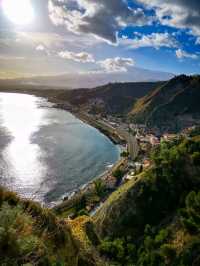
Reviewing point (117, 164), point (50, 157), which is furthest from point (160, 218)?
point (50, 157)

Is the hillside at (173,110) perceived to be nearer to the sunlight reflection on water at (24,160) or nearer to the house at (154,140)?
the house at (154,140)

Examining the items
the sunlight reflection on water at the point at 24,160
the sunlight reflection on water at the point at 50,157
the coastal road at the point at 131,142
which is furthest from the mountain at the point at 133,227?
the coastal road at the point at 131,142

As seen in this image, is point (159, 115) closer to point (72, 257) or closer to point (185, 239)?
point (185, 239)

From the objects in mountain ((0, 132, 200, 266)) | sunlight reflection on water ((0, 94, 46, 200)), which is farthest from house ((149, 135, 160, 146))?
mountain ((0, 132, 200, 266))

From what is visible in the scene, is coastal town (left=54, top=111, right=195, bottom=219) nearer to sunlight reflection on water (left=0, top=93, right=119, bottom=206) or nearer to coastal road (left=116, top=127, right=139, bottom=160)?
coastal road (left=116, top=127, right=139, bottom=160)

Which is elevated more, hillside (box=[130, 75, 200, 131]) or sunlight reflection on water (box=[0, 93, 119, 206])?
hillside (box=[130, 75, 200, 131])

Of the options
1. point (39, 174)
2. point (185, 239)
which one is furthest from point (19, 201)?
point (39, 174)

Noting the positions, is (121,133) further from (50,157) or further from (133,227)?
(133,227)
